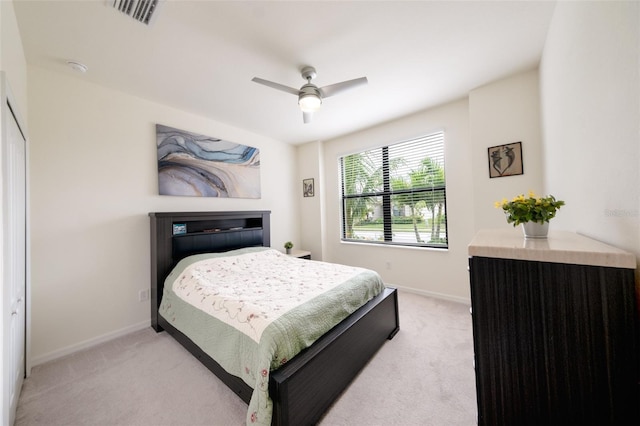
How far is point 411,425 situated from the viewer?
139cm

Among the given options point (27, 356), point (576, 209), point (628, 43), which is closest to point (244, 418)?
point (27, 356)

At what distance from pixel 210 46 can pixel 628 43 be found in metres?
2.39

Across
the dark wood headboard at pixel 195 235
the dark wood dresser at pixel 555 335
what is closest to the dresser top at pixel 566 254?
the dark wood dresser at pixel 555 335

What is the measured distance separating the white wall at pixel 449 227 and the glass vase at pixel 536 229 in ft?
6.85

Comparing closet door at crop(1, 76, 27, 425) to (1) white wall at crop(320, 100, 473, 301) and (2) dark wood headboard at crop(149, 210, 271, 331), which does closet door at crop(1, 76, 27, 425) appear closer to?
(2) dark wood headboard at crop(149, 210, 271, 331)

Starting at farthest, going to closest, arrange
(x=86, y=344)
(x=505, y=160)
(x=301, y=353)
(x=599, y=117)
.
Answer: (x=505, y=160), (x=86, y=344), (x=301, y=353), (x=599, y=117)

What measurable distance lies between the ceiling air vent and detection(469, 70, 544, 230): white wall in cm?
314

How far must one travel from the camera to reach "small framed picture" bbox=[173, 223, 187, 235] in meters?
2.77

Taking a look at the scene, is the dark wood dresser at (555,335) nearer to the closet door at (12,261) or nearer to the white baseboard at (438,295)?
the closet door at (12,261)

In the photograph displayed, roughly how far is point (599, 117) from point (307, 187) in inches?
151

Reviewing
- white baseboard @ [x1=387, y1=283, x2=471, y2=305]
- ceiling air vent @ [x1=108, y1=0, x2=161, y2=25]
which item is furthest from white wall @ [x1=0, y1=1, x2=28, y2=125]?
white baseboard @ [x1=387, y1=283, x2=471, y2=305]

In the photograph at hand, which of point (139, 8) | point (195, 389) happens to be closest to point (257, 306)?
point (195, 389)

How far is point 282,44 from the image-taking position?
1.93 m

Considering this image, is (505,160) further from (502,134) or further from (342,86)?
(342,86)
